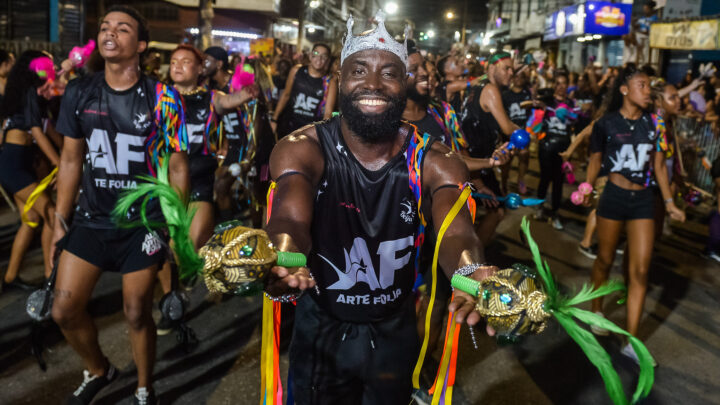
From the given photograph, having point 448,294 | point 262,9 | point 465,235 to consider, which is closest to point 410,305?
point 465,235

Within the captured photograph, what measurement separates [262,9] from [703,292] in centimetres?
3467

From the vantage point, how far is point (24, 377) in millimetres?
3949

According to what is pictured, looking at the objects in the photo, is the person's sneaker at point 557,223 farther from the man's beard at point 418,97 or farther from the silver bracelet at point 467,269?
the silver bracelet at point 467,269

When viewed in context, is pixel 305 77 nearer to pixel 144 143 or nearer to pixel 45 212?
pixel 45 212

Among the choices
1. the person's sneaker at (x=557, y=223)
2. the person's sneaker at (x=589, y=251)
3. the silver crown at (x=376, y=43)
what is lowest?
the person's sneaker at (x=589, y=251)

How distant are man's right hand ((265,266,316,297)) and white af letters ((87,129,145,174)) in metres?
2.15

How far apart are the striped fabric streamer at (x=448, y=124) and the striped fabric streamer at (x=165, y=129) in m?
1.88

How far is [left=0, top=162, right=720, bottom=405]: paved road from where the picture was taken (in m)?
3.89

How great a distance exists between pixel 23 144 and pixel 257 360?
3436mm

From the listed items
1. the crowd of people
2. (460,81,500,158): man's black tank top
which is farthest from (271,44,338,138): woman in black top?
(460,81,500,158): man's black tank top

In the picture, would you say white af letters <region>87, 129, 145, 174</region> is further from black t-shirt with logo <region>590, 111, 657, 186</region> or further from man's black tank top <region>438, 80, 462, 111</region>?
man's black tank top <region>438, 80, 462, 111</region>

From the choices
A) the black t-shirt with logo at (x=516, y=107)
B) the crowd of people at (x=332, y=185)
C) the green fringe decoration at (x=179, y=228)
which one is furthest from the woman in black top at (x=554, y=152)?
the green fringe decoration at (x=179, y=228)

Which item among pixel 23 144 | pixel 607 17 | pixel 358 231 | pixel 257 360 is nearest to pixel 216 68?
pixel 23 144

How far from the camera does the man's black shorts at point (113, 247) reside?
3.29m
